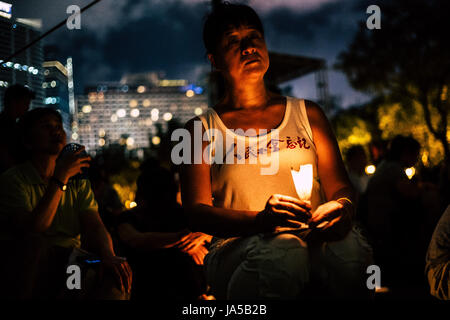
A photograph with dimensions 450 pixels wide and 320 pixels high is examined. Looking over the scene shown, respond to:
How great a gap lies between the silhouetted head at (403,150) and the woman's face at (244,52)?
4.23 m

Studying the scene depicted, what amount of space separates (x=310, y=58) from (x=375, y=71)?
36.1ft

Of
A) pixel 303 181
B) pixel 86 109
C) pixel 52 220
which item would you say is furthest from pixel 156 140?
pixel 86 109

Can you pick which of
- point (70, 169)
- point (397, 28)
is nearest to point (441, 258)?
point (70, 169)

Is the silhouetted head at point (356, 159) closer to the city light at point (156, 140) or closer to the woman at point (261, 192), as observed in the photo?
the woman at point (261, 192)

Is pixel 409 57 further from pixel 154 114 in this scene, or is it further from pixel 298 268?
pixel 154 114

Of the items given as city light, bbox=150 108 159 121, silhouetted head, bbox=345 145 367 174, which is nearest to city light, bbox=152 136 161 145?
silhouetted head, bbox=345 145 367 174

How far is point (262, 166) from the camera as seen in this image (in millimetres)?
1963

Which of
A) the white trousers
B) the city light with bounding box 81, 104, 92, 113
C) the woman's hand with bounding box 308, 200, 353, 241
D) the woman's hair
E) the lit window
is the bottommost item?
the white trousers

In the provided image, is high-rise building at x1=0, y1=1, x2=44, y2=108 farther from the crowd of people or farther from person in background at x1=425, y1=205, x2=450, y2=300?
person in background at x1=425, y1=205, x2=450, y2=300

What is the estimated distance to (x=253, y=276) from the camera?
1555mm

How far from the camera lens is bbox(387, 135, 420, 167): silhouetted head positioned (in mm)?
5840

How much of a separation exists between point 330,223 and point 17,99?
12.6 ft

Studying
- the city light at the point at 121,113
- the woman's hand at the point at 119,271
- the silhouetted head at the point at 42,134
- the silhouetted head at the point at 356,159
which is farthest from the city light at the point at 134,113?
the woman's hand at the point at 119,271
